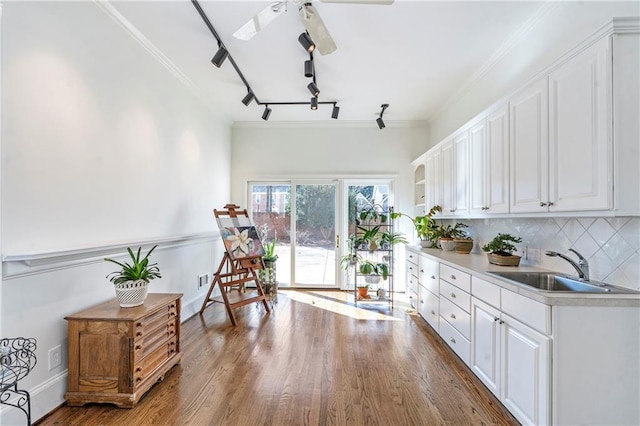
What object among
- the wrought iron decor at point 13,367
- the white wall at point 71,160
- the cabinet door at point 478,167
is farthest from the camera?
the cabinet door at point 478,167

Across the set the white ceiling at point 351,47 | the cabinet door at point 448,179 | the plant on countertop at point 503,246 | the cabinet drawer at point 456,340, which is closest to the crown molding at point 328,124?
the white ceiling at point 351,47

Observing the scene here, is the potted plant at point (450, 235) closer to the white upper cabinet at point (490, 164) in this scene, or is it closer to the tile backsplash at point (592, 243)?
the white upper cabinet at point (490, 164)

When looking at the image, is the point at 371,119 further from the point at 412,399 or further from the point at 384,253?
the point at 412,399

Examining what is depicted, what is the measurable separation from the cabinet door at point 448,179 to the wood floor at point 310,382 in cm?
146

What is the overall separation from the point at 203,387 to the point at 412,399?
5.03ft

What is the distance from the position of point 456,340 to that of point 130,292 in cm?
270

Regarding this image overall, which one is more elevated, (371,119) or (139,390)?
(371,119)

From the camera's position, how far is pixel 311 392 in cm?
215

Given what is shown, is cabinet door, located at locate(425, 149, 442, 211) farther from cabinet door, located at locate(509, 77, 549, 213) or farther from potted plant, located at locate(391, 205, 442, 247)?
cabinet door, located at locate(509, 77, 549, 213)

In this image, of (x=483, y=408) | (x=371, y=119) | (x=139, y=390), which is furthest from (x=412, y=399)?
(x=371, y=119)

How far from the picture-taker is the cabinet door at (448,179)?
349 cm

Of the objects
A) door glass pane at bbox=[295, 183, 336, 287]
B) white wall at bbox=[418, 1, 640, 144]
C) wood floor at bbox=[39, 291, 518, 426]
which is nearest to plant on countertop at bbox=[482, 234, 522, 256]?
wood floor at bbox=[39, 291, 518, 426]

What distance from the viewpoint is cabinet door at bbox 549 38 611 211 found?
1565 millimetres

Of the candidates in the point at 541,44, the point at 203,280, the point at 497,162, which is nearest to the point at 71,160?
the point at 203,280
